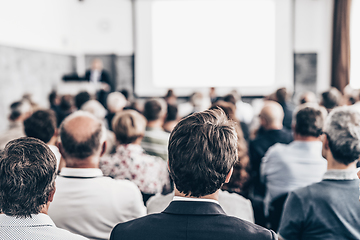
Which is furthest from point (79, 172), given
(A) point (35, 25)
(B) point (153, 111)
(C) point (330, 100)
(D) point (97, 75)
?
(D) point (97, 75)

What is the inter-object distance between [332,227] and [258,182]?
1504 millimetres

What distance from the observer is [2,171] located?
1.00 m

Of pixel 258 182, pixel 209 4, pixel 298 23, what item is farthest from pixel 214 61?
pixel 258 182

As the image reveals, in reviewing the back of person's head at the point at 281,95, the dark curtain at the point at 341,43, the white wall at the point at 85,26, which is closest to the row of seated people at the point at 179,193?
the back of person's head at the point at 281,95

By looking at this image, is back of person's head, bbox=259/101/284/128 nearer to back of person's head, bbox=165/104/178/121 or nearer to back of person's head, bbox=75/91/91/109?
back of person's head, bbox=165/104/178/121

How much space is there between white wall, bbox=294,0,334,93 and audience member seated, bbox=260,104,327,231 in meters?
6.45

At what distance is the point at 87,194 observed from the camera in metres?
1.50

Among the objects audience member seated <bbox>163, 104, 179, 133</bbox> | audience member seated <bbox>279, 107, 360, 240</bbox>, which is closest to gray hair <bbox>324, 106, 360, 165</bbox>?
audience member seated <bbox>279, 107, 360, 240</bbox>

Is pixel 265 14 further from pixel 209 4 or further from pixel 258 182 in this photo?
pixel 258 182

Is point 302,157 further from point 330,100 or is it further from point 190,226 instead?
point 330,100

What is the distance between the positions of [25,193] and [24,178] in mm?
46

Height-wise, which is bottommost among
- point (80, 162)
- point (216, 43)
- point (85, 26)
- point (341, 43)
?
point (80, 162)

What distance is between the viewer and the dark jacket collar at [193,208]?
2.97 feet

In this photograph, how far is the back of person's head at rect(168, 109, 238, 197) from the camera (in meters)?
0.93
